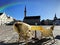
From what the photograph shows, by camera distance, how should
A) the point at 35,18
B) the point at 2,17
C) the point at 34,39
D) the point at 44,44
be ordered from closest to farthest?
the point at 44,44 < the point at 34,39 < the point at 2,17 < the point at 35,18

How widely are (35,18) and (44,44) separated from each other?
5534 cm

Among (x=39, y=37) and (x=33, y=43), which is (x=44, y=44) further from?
(x=39, y=37)

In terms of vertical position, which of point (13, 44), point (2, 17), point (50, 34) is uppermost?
point (2, 17)

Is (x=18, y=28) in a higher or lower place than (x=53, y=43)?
higher

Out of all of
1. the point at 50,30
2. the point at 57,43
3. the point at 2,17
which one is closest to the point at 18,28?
the point at 50,30

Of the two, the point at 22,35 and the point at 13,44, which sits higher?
the point at 22,35

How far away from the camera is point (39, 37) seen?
9.43 m

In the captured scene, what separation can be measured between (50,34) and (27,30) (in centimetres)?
240

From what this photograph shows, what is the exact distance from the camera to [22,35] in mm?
6594

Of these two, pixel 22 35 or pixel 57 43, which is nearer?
pixel 22 35

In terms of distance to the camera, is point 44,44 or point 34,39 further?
point 34,39

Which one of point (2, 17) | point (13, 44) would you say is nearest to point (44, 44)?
point (13, 44)

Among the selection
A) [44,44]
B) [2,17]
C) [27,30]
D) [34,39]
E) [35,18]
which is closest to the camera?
[27,30]

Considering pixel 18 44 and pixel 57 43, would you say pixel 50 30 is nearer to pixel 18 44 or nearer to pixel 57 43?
pixel 57 43
